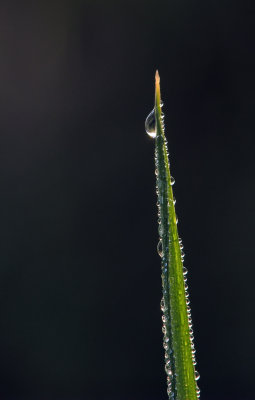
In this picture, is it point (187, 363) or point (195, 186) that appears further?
point (195, 186)

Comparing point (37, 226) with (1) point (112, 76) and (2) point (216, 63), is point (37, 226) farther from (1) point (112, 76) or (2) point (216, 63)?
(2) point (216, 63)

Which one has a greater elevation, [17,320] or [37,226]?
[37,226]

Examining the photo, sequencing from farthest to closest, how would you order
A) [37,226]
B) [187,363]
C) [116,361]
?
[37,226]
[116,361]
[187,363]

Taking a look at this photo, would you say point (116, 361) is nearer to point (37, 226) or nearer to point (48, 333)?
point (48, 333)

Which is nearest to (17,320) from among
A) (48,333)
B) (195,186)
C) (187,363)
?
(48,333)

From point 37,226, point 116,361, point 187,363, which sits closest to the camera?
point 187,363

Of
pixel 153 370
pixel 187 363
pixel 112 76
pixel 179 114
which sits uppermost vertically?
pixel 112 76
